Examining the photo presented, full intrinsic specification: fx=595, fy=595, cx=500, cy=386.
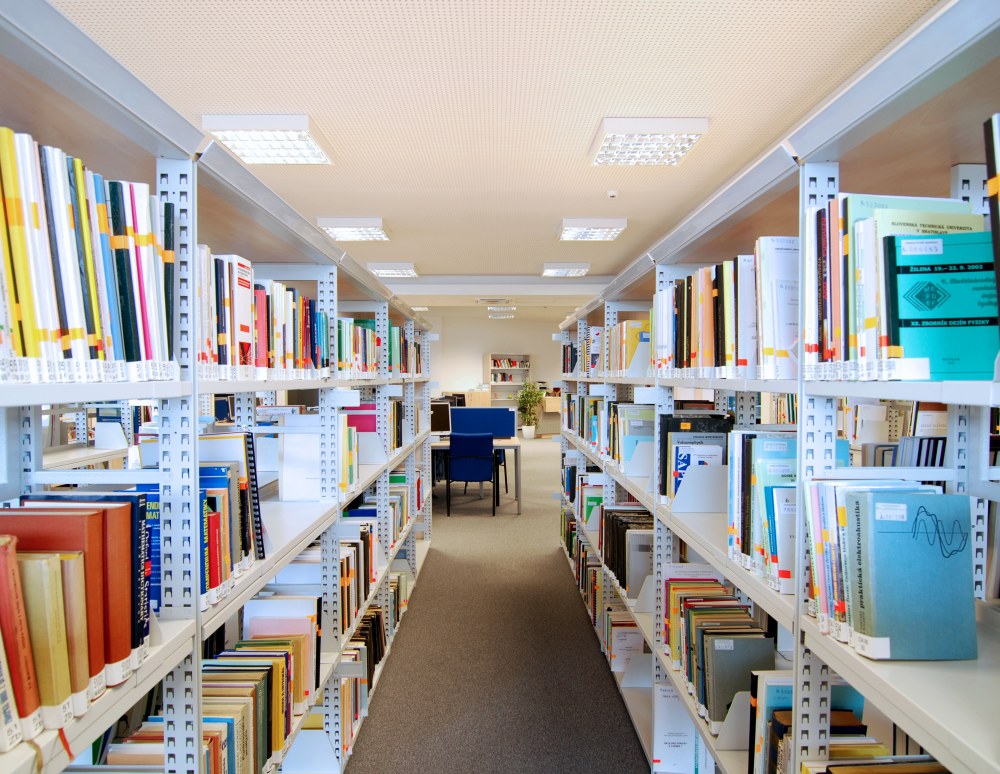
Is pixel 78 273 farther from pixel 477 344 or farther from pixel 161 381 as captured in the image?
pixel 477 344

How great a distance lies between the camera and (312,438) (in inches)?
84.6

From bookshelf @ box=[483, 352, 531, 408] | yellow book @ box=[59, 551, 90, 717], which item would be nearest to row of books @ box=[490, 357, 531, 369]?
bookshelf @ box=[483, 352, 531, 408]

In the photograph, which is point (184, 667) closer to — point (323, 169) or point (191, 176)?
point (191, 176)

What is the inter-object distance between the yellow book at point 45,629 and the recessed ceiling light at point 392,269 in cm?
635

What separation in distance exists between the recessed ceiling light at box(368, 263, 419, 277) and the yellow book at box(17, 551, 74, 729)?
6.35 meters

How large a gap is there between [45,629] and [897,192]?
1988 millimetres

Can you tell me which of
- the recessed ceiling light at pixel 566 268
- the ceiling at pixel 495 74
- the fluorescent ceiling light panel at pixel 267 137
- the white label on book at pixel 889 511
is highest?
the ceiling at pixel 495 74

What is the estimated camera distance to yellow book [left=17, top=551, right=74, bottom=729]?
0.73 meters

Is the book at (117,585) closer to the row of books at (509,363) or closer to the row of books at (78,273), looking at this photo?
the row of books at (78,273)

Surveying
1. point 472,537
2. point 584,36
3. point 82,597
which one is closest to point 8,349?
point 82,597

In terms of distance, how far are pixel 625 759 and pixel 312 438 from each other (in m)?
1.76

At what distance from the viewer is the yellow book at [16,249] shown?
74 cm

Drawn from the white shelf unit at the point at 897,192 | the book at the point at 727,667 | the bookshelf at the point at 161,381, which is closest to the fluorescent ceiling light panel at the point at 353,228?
the bookshelf at the point at 161,381

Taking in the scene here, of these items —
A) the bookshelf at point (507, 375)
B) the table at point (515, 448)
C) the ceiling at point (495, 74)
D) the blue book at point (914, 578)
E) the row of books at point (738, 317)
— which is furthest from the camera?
the bookshelf at point (507, 375)
